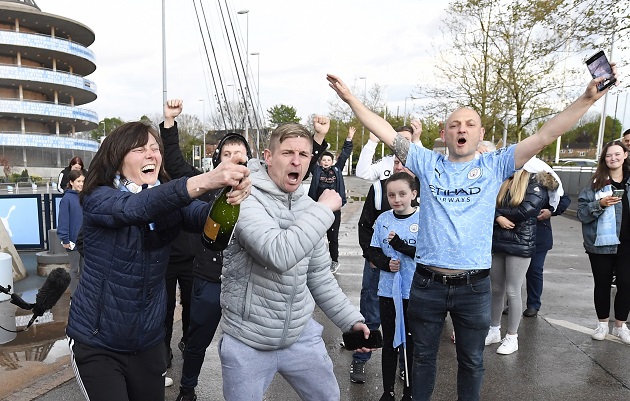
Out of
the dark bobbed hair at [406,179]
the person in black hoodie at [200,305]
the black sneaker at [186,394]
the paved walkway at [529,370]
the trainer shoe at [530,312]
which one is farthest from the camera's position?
the trainer shoe at [530,312]

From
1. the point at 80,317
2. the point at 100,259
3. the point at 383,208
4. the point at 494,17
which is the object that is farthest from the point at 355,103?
the point at 494,17

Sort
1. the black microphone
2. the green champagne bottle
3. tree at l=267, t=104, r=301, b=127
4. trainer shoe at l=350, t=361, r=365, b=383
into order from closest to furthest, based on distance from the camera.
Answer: the green champagne bottle, the black microphone, trainer shoe at l=350, t=361, r=365, b=383, tree at l=267, t=104, r=301, b=127

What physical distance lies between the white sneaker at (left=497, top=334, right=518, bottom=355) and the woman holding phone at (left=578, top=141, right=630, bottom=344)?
1.07 m

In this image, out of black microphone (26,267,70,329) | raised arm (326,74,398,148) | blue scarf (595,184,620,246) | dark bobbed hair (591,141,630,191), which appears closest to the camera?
raised arm (326,74,398,148)

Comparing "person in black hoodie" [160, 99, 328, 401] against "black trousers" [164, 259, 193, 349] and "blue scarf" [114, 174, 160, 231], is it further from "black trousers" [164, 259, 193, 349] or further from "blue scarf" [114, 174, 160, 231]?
"blue scarf" [114, 174, 160, 231]

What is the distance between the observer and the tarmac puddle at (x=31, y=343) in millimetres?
4602

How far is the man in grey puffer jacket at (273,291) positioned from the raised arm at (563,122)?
4.43 ft

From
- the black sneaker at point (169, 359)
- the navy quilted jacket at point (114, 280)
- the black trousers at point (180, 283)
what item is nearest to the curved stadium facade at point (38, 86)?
the black sneaker at point (169, 359)

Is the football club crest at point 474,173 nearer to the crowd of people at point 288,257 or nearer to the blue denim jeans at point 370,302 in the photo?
the crowd of people at point 288,257

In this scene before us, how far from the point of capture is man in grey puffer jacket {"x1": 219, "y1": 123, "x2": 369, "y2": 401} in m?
2.33

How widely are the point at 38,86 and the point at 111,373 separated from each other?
65.7 metres

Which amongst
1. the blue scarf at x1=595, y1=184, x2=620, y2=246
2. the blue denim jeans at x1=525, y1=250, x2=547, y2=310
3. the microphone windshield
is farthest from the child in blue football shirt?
the blue denim jeans at x1=525, y1=250, x2=547, y2=310

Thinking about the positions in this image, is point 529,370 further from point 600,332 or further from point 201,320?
point 201,320

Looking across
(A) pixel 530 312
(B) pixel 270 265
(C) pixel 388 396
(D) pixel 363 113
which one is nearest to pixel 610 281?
(A) pixel 530 312
